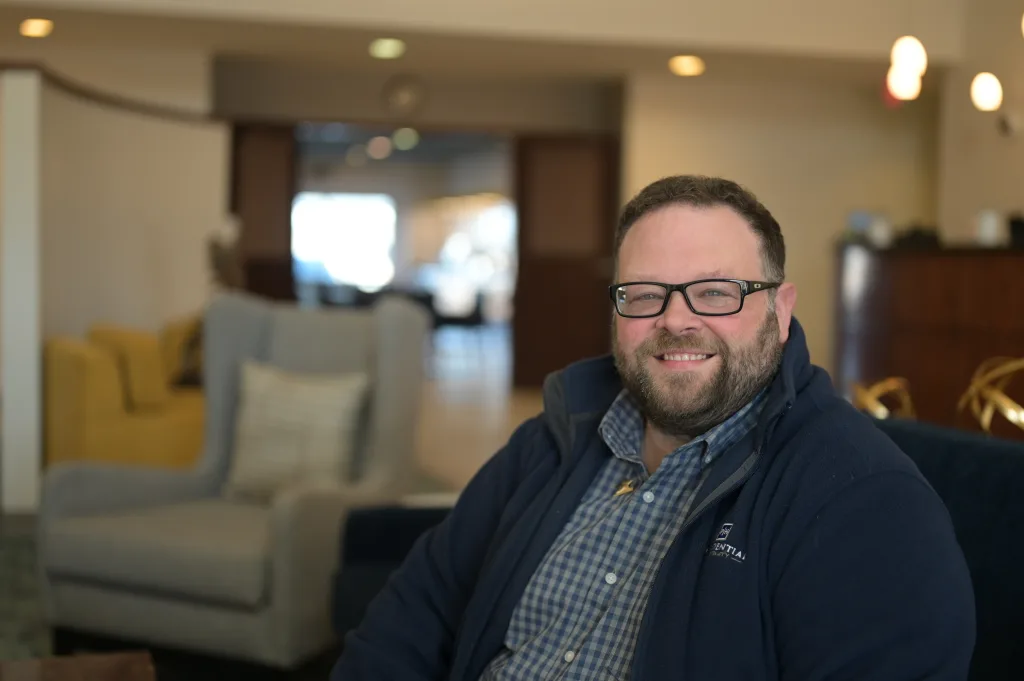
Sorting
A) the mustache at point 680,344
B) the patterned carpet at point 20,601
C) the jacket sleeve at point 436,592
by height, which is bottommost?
the patterned carpet at point 20,601

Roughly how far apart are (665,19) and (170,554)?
521 centimetres

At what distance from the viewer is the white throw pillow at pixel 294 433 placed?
11.8ft

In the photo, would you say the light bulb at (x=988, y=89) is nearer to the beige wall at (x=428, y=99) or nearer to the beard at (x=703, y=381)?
the beige wall at (x=428, y=99)

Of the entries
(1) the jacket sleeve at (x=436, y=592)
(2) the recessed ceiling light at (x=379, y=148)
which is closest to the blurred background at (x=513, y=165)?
(1) the jacket sleeve at (x=436, y=592)

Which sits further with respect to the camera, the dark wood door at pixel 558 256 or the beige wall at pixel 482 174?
the beige wall at pixel 482 174

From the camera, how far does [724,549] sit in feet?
4.50

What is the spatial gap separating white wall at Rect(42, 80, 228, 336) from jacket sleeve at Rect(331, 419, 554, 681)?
4.86 metres

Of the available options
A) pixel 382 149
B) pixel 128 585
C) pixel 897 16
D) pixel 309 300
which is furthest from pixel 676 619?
pixel 382 149

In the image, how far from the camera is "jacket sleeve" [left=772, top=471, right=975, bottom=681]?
120 centimetres

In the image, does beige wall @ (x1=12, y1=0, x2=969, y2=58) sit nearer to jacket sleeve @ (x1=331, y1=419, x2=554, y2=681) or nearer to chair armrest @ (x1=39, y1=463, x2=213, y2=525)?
chair armrest @ (x1=39, y1=463, x2=213, y2=525)

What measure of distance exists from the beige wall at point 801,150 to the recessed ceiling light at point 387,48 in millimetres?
2051

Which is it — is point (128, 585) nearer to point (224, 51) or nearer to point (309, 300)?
point (224, 51)

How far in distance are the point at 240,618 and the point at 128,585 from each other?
0.37 meters

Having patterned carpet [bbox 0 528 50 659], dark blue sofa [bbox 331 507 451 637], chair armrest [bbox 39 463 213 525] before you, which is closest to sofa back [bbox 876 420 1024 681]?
dark blue sofa [bbox 331 507 451 637]
